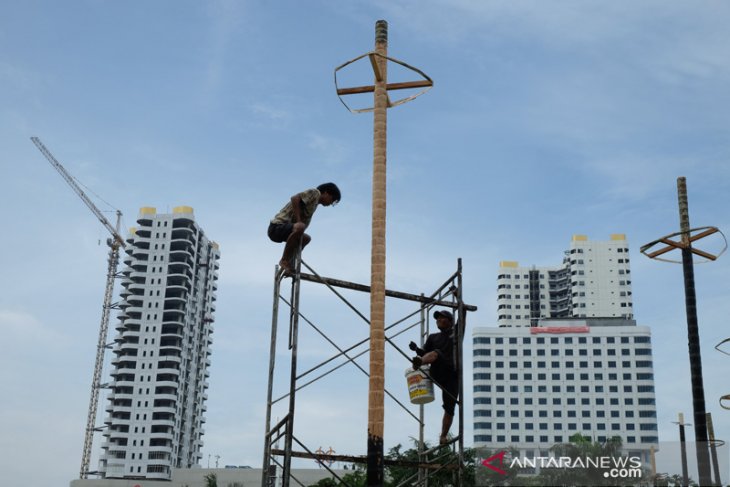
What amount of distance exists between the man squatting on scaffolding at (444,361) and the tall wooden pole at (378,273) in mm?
2688

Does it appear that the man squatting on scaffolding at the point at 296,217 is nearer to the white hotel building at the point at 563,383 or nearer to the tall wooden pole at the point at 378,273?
the tall wooden pole at the point at 378,273

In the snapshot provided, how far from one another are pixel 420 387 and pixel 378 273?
283 cm

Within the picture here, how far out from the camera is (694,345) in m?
16.2

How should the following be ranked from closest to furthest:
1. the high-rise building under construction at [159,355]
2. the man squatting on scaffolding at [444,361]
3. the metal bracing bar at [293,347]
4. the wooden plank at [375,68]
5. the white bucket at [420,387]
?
the wooden plank at [375,68], the metal bracing bar at [293,347], the white bucket at [420,387], the man squatting on scaffolding at [444,361], the high-rise building under construction at [159,355]

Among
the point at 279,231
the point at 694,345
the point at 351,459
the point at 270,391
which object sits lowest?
the point at 351,459

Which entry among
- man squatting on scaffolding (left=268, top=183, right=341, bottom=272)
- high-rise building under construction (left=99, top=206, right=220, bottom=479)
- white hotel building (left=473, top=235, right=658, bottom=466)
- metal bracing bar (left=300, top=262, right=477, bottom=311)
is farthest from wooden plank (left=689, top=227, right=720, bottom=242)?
white hotel building (left=473, top=235, right=658, bottom=466)

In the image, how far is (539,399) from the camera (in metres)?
137

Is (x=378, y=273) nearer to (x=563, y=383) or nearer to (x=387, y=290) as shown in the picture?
(x=387, y=290)

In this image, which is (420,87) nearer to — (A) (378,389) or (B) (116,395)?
(A) (378,389)

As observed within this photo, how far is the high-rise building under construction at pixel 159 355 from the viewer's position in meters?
114

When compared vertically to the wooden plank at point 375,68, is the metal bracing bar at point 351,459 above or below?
below

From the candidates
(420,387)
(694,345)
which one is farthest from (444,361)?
(694,345)

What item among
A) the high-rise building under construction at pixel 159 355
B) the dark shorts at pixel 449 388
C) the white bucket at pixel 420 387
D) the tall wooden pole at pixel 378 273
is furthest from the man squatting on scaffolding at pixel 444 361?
the high-rise building under construction at pixel 159 355

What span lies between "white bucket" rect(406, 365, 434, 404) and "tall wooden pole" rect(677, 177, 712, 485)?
5.91 meters
